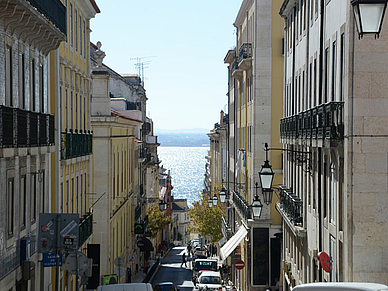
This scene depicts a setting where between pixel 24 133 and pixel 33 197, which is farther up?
pixel 24 133

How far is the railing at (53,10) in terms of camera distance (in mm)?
17947

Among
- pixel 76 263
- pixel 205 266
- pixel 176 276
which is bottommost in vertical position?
pixel 176 276

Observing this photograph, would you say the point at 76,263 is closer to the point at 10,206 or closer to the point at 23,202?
the point at 10,206

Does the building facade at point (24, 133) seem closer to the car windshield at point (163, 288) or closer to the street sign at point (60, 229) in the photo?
the street sign at point (60, 229)

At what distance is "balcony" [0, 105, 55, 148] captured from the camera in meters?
15.0

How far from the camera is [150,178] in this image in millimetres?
76938

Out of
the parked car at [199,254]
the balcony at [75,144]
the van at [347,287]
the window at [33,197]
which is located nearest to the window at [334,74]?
the window at [33,197]

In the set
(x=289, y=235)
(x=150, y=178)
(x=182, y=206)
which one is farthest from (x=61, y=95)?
(x=182, y=206)

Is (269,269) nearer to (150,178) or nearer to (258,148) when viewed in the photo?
(258,148)

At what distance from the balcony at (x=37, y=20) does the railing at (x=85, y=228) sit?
9.20 meters

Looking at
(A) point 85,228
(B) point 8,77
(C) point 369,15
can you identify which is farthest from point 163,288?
(C) point 369,15

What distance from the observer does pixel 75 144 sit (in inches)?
1102

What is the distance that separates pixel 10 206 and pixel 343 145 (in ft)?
25.7

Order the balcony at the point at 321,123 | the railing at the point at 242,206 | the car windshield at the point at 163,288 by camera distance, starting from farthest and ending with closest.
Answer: the railing at the point at 242,206 < the car windshield at the point at 163,288 < the balcony at the point at 321,123
